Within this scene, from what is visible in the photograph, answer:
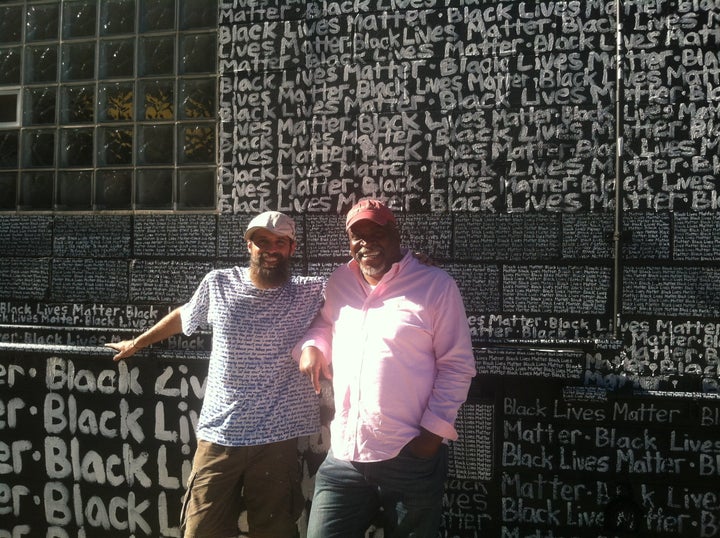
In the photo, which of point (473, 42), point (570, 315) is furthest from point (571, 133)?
point (570, 315)

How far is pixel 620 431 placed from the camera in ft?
11.1

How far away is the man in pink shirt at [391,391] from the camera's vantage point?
2506 millimetres

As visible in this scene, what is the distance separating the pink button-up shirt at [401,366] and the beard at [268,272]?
1.61 ft

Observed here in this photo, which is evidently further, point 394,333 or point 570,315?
point 570,315

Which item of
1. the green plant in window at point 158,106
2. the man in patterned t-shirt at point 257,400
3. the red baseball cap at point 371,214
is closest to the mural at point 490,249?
the green plant in window at point 158,106

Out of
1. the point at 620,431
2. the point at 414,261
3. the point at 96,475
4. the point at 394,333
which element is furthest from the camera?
the point at 96,475

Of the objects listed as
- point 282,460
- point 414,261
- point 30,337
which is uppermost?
point 414,261

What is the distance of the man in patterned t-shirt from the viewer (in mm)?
2852

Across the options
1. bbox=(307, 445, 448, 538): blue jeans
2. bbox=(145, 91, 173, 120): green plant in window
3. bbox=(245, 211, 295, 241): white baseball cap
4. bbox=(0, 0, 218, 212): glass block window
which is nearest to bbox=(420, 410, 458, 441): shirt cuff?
bbox=(307, 445, 448, 538): blue jeans

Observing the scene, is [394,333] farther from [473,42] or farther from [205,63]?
[205,63]

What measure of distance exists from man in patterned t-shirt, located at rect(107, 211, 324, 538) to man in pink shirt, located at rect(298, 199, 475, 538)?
280 mm

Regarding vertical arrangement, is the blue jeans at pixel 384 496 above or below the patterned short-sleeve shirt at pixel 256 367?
below

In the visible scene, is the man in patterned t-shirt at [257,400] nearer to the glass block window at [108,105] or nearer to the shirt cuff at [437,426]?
the shirt cuff at [437,426]

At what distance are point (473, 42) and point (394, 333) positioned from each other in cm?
206
